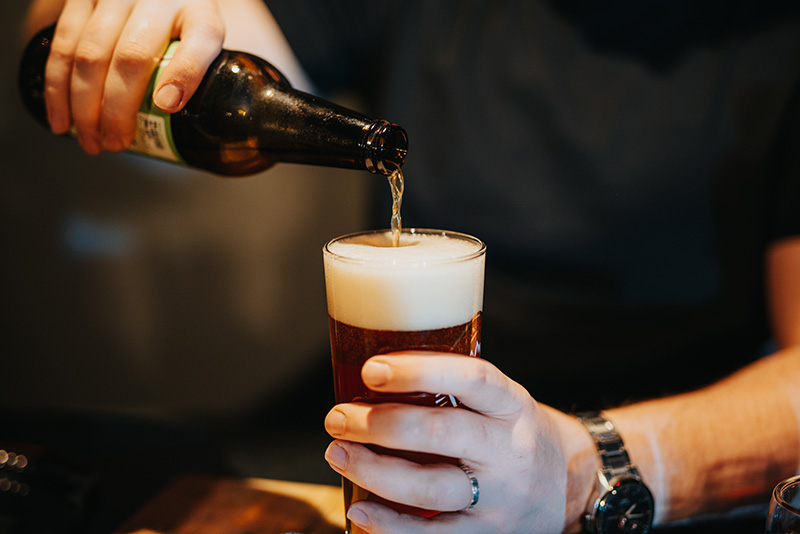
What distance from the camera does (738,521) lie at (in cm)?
112

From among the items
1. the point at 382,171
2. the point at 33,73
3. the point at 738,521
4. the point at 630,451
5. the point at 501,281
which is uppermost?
the point at 33,73

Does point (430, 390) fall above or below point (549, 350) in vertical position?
above

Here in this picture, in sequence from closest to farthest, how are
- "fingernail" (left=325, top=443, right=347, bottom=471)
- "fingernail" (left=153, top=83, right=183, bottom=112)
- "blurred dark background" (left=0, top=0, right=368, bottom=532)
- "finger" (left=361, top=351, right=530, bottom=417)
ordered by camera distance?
"finger" (left=361, top=351, right=530, bottom=417), "fingernail" (left=325, top=443, right=347, bottom=471), "fingernail" (left=153, top=83, right=183, bottom=112), "blurred dark background" (left=0, top=0, right=368, bottom=532)

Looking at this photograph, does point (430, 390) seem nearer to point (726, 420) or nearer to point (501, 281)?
point (726, 420)

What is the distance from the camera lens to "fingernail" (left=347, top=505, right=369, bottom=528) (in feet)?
2.74

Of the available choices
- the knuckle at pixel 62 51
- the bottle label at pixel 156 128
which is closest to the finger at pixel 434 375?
the bottle label at pixel 156 128

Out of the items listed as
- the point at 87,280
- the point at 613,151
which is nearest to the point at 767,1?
the point at 613,151

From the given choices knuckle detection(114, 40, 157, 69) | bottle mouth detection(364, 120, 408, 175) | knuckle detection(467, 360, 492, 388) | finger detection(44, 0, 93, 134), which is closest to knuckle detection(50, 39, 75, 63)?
finger detection(44, 0, 93, 134)

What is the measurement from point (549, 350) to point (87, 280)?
1.91 metres

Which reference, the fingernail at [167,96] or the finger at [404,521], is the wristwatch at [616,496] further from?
the fingernail at [167,96]

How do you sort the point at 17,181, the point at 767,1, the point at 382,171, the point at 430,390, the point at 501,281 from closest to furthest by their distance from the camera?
the point at 430,390
the point at 382,171
the point at 767,1
the point at 501,281
the point at 17,181

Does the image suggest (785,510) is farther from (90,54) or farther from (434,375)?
(90,54)

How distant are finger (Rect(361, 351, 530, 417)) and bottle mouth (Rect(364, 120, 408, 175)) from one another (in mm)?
304

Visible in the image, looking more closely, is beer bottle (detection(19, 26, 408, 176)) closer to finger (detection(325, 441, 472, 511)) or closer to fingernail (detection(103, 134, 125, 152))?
fingernail (detection(103, 134, 125, 152))
